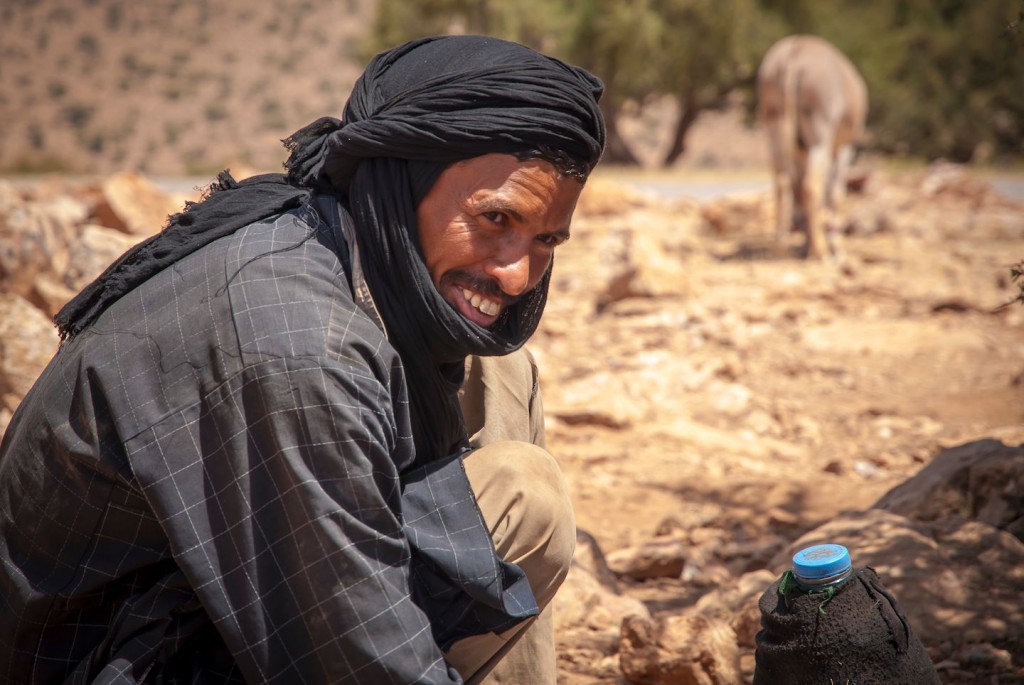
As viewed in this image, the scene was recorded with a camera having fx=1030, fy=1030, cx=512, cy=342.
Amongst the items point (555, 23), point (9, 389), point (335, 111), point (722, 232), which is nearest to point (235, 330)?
point (9, 389)

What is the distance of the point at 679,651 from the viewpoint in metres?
Answer: 2.52

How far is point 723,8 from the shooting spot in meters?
20.2

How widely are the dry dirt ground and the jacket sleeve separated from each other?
1.27m

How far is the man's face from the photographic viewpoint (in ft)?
5.72

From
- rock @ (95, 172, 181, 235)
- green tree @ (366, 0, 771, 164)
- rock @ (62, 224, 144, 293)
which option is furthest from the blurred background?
rock @ (95, 172, 181, 235)

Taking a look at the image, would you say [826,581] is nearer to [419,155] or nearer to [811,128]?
[419,155]

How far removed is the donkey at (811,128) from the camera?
921cm

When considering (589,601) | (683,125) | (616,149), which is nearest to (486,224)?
(589,601)

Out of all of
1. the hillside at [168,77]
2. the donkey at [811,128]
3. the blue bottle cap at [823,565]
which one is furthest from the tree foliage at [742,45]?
the blue bottle cap at [823,565]

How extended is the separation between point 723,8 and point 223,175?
20.0 metres

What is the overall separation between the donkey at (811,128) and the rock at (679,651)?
7007mm

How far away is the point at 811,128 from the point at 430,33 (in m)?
15.6

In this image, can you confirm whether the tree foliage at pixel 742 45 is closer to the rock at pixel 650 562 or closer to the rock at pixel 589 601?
the rock at pixel 650 562

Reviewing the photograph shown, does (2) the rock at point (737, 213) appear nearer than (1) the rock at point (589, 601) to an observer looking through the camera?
No
